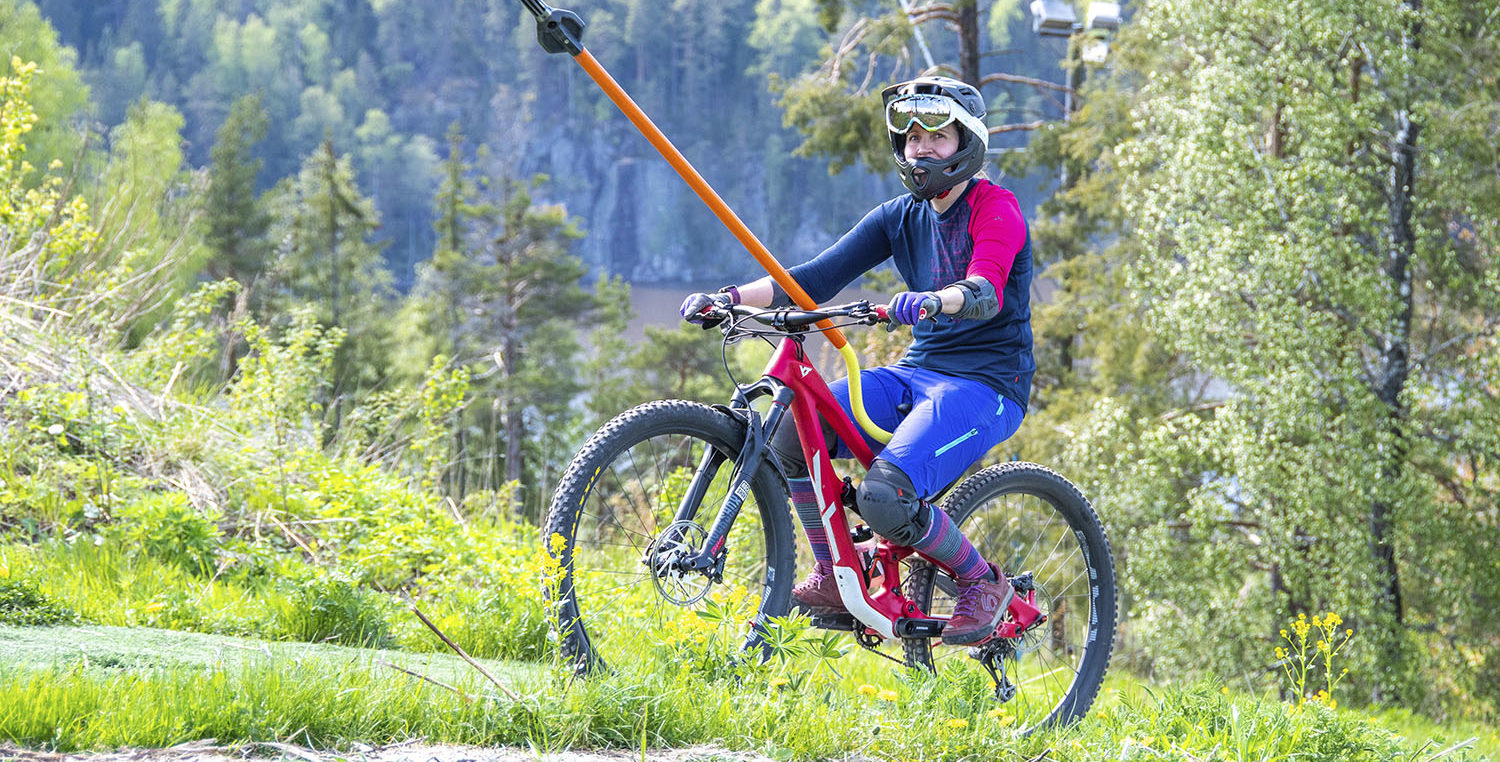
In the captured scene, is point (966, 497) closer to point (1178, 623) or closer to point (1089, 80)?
point (1178, 623)

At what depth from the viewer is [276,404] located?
242 inches

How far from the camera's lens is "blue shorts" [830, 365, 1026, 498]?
3803mm

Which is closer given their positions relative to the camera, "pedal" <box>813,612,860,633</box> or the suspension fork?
the suspension fork

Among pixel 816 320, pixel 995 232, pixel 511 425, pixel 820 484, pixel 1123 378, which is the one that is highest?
pixel 995 232

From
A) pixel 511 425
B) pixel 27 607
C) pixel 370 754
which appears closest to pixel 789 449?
pixel 370 754

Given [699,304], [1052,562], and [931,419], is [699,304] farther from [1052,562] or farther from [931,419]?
[1052,562]

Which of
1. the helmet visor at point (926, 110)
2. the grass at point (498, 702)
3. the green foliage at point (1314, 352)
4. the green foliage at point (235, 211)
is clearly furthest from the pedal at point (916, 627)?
the green foliage at point (235, 211)

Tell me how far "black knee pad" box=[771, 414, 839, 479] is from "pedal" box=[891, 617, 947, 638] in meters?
0.53

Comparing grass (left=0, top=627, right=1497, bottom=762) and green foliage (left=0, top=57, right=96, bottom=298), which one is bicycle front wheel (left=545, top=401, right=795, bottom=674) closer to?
grass (left=0, top=627, right=1497, bottom=762)

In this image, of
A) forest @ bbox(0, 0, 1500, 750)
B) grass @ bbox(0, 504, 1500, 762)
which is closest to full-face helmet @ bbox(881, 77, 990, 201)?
grass @ bbox(0, 504, 1500, 762)

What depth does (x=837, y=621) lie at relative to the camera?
3.99 m

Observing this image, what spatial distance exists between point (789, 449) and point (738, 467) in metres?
0.28

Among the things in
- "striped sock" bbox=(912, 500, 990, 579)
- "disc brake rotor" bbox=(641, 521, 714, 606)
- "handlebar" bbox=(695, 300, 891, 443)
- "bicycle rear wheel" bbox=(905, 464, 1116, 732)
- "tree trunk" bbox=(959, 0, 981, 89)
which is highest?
"tree trunk" bbox=(959, 0, 981, 89)

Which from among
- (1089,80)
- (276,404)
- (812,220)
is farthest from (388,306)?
(812,220)
